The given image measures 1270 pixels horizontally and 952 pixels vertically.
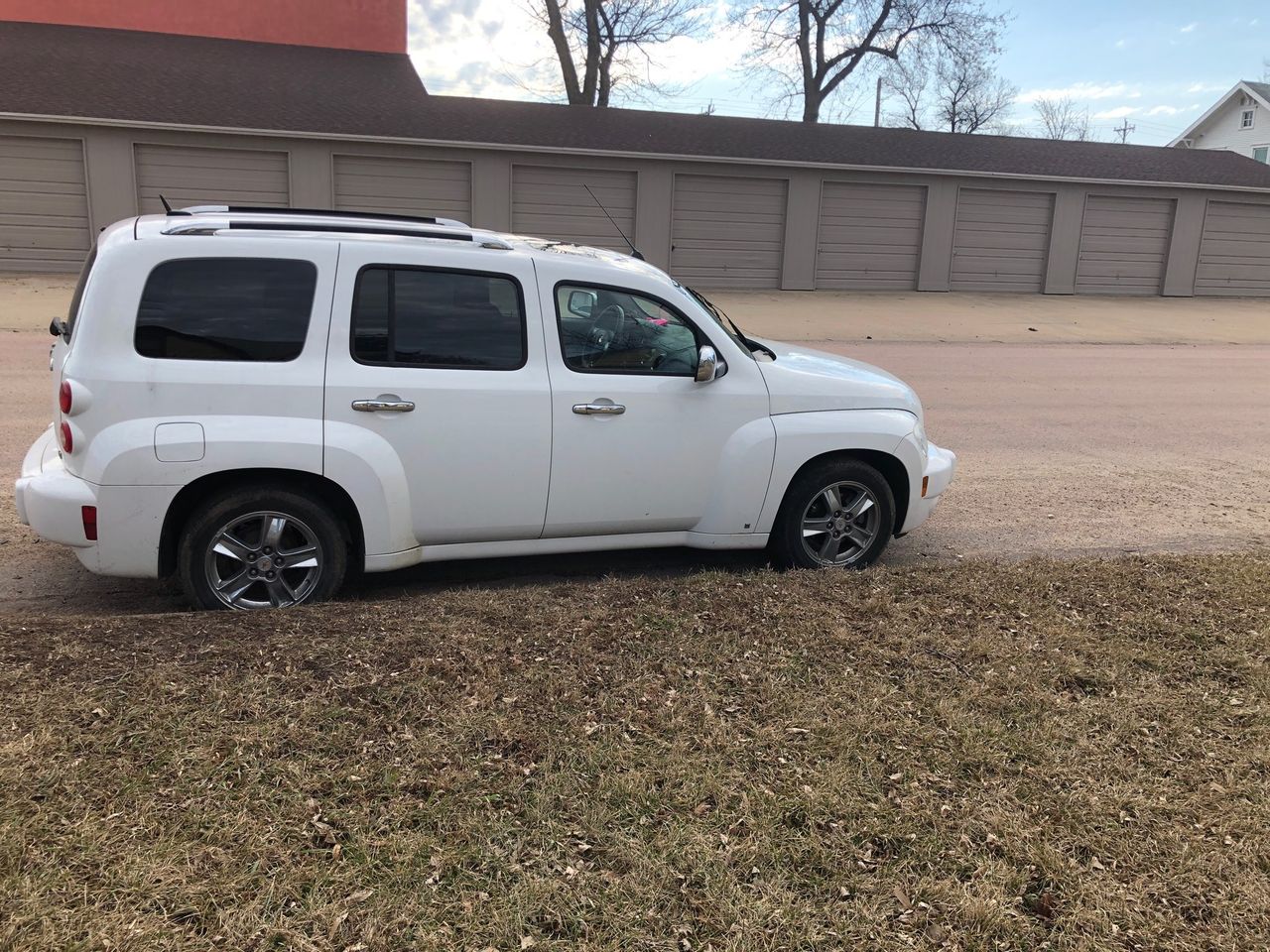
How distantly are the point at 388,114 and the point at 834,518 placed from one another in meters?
20.6

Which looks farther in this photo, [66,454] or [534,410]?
[534,410]

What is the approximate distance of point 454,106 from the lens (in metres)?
24.1

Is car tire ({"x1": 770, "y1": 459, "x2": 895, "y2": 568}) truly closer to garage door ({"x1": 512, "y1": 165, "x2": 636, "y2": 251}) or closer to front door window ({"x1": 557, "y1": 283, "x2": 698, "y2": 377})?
front door window ({"x1": 557, "y1": 283, "x2": 698, "y2": 377})

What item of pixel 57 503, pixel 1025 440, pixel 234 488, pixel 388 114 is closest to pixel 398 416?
pixel 234 488

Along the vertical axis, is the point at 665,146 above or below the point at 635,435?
above

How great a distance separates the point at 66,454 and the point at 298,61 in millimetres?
25123

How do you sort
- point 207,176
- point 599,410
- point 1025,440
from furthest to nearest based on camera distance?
point 207,176, point 1025,440, point 599,410

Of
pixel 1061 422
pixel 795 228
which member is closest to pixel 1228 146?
pixel 795 228

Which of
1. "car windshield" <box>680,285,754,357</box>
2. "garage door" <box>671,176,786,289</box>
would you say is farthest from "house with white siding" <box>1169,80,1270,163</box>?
"car windshield" <box>680,285,754,357</box>

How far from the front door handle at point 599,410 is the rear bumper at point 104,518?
6.14ft

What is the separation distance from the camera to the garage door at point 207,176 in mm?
20750

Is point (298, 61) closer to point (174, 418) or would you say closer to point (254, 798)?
point (174, 418)

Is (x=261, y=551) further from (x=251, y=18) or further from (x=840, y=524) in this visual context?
(x=251, y=18)

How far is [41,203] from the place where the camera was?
20531 mm
